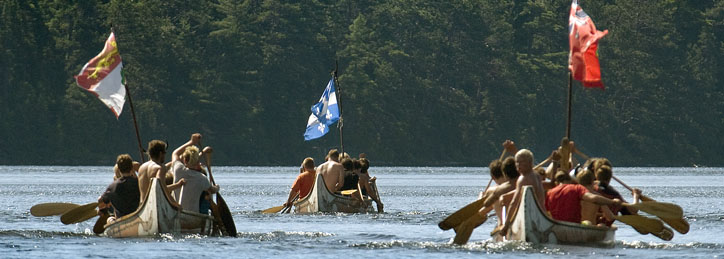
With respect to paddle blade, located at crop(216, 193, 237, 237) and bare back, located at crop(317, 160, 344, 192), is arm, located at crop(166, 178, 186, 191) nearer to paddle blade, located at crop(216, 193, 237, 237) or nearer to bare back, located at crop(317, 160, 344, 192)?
paddle blade, located at crop(216, 193, 237, 237)

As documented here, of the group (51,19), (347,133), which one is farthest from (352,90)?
(51,19)

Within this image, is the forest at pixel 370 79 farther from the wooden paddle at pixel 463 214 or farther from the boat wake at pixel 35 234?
the wooden paddle at pixel 463 214

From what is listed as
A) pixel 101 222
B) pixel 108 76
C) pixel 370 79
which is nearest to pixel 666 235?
pixel 101 222

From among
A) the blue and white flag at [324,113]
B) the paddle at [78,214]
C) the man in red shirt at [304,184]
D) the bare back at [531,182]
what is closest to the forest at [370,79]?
the blue and white flag at [324,113]

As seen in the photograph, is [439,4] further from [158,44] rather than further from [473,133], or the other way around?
[158,44]

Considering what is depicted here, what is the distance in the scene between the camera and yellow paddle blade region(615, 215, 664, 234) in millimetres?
21594

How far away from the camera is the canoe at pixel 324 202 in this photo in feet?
105

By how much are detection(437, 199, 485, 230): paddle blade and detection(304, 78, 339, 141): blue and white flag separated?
18.7 metres

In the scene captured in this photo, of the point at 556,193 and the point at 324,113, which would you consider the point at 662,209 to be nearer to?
the point at 556,193

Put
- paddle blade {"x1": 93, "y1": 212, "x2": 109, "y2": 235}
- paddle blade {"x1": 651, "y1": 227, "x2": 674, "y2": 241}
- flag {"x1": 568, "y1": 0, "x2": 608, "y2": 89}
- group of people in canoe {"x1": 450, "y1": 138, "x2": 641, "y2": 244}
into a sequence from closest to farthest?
group of people in canoe {"x1": 450, "y1": 138, "x2": 641, "y2": 244}
paddle blade {"x1": 651, "y1": 227, "x2": 674, "y2": 241}
flag {"x1": 568, "y1": 0, "x2": 608, "y2": 89}
paddle blade {"x1": 93, "y1": 212, "x2": 109, "y2": 235}

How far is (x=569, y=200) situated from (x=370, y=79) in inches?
3360

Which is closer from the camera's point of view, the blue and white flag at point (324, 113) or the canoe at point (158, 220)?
the canoe at point (158, 220)

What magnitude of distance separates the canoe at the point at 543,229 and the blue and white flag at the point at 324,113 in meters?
20.6

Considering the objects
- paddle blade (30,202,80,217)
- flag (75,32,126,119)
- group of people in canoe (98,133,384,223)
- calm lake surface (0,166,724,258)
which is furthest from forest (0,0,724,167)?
group of people in canoe (98,133,384,223)
